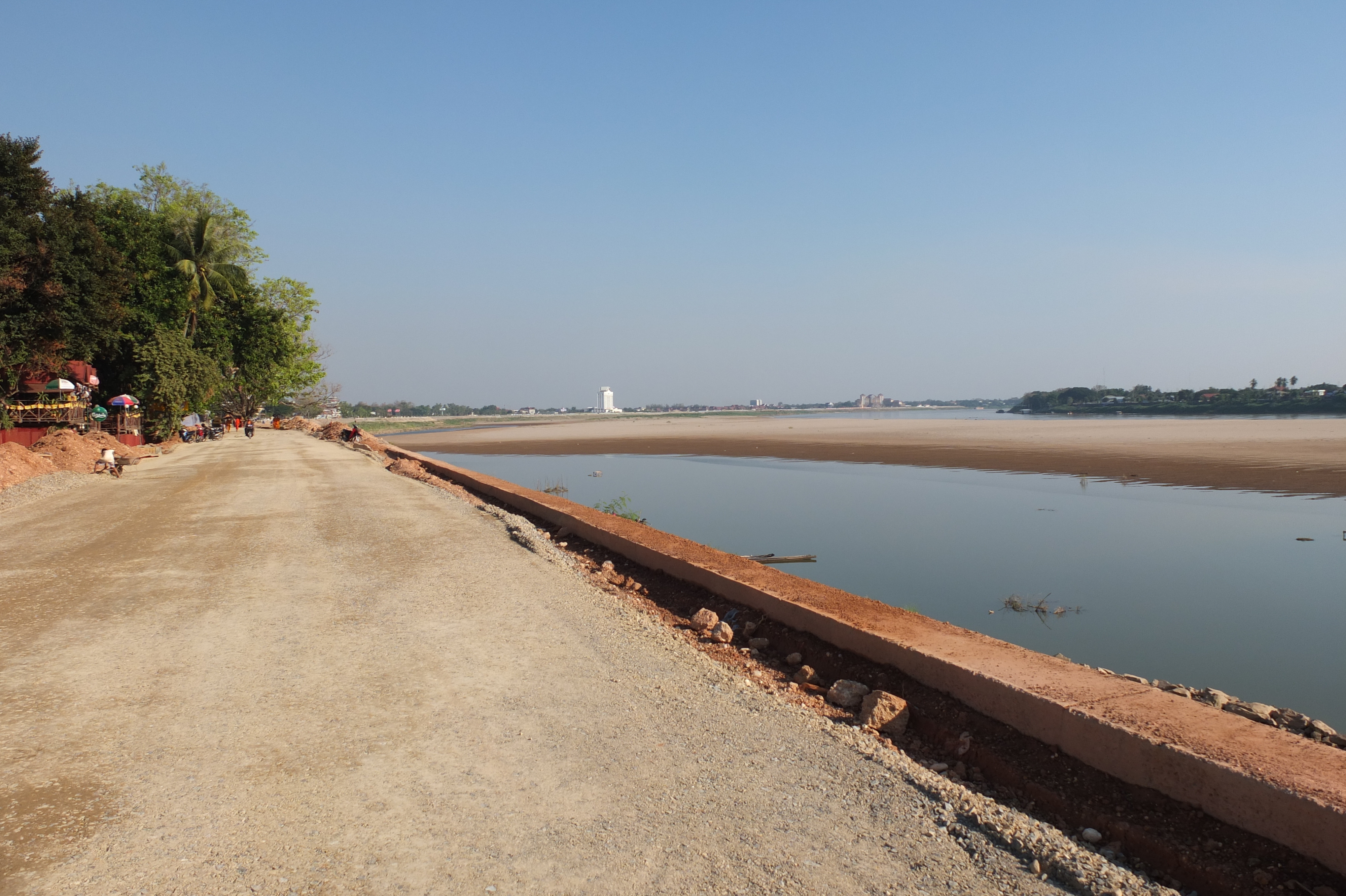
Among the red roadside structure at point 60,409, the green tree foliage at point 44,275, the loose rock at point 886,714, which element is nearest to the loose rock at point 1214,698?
the loose rock at point 886,714

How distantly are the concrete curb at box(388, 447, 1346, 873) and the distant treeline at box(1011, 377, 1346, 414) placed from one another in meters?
94.4

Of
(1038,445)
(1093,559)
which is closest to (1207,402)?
(1038,445)

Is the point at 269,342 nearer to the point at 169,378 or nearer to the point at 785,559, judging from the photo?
the point at 169,378

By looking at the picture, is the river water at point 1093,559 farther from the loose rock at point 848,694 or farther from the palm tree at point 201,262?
the palm tree at point 201,262

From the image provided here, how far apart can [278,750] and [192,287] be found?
42200 millimetres

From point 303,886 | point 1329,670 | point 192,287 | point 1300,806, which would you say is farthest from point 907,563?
point 192,287

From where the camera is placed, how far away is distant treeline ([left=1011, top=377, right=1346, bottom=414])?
82.8 meters

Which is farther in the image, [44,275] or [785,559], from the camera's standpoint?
[44,275]

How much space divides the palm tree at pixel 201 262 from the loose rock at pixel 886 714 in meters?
43.0

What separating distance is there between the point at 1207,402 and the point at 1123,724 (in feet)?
372

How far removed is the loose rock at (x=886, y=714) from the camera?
15.5ft

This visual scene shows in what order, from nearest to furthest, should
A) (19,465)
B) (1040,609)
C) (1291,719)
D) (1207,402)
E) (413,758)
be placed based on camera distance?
(413,758)
(1291,719)
(1040,609)
(19,465)
(1207,402)

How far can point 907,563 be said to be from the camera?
546 inches

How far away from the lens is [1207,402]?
316 feet
